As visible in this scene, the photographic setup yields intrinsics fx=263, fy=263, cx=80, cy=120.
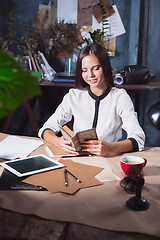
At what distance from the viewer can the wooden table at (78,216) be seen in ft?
2.11

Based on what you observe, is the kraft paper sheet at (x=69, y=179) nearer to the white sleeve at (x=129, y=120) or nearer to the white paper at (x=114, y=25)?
the white sleeve at (x=129, y=120)

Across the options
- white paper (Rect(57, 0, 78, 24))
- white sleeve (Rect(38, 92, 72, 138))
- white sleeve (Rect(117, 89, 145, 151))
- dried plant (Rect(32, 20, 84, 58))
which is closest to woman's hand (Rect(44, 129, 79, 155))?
white sleeve (Rect(38, 92, 72, 138))

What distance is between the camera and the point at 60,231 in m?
0.66

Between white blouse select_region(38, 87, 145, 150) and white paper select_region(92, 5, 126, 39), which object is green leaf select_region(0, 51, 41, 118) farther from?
white paper select_region(92, 5, 126, 39)

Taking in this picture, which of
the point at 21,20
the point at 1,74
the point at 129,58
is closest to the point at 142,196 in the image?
the point at 1,74

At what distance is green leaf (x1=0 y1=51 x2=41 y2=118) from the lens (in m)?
0.40

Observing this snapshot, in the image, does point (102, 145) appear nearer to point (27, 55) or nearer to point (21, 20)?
point (27, 55)

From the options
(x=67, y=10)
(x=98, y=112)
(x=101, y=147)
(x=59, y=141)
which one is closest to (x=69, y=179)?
(x=101, y=147)

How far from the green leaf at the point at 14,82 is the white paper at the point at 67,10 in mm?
2445

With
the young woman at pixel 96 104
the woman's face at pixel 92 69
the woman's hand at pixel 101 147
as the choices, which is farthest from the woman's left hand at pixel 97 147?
the woman's face at pixel 92 69

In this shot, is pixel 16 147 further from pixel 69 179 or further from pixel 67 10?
pixel 67 10

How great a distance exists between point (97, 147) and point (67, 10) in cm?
196

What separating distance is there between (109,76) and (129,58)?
1149mm

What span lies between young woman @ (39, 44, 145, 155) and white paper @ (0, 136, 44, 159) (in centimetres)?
11
